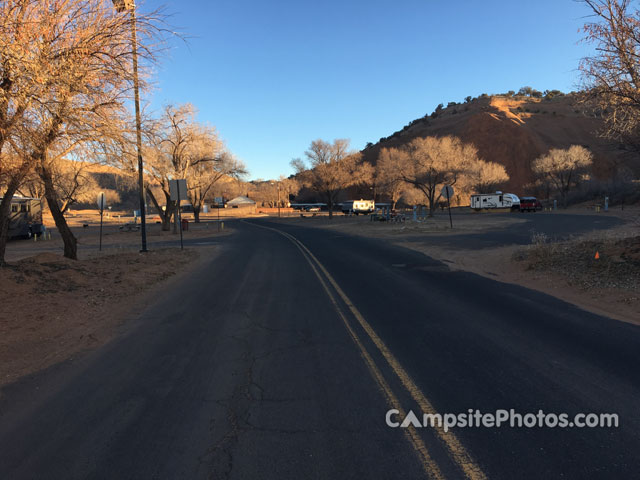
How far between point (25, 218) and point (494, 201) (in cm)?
5683

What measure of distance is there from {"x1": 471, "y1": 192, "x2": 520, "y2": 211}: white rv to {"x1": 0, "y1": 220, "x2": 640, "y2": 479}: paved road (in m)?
54.0

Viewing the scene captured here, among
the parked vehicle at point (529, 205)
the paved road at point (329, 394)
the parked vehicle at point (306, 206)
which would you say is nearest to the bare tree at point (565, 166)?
the parked vehicle at point (529, 205)

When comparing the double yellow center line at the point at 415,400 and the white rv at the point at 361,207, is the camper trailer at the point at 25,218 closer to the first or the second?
the double yellow center line at the point at 415,400

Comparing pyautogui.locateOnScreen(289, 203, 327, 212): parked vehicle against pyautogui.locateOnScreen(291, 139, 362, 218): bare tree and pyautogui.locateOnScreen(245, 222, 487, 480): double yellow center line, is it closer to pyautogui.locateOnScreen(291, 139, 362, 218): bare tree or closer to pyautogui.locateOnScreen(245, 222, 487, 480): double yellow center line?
pyautogui.locateOnScreen(291, 139, 362, 218): bare tree

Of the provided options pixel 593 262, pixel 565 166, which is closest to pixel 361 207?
pixel 565 166

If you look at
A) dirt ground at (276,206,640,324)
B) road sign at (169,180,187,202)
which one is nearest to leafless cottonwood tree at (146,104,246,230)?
road sign at (169,180,187,202)

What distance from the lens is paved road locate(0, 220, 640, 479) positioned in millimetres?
2848

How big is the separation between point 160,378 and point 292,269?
816cm

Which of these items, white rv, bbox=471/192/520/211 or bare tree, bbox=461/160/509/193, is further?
bare tree, bbox=461/160/509/193

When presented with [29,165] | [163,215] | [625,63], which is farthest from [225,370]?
[163,215]

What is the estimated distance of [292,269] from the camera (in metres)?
12.5

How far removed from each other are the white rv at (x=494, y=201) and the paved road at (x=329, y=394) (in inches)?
2128

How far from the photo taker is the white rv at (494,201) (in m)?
55.5

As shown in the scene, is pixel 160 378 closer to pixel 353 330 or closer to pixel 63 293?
pixel 353 330
